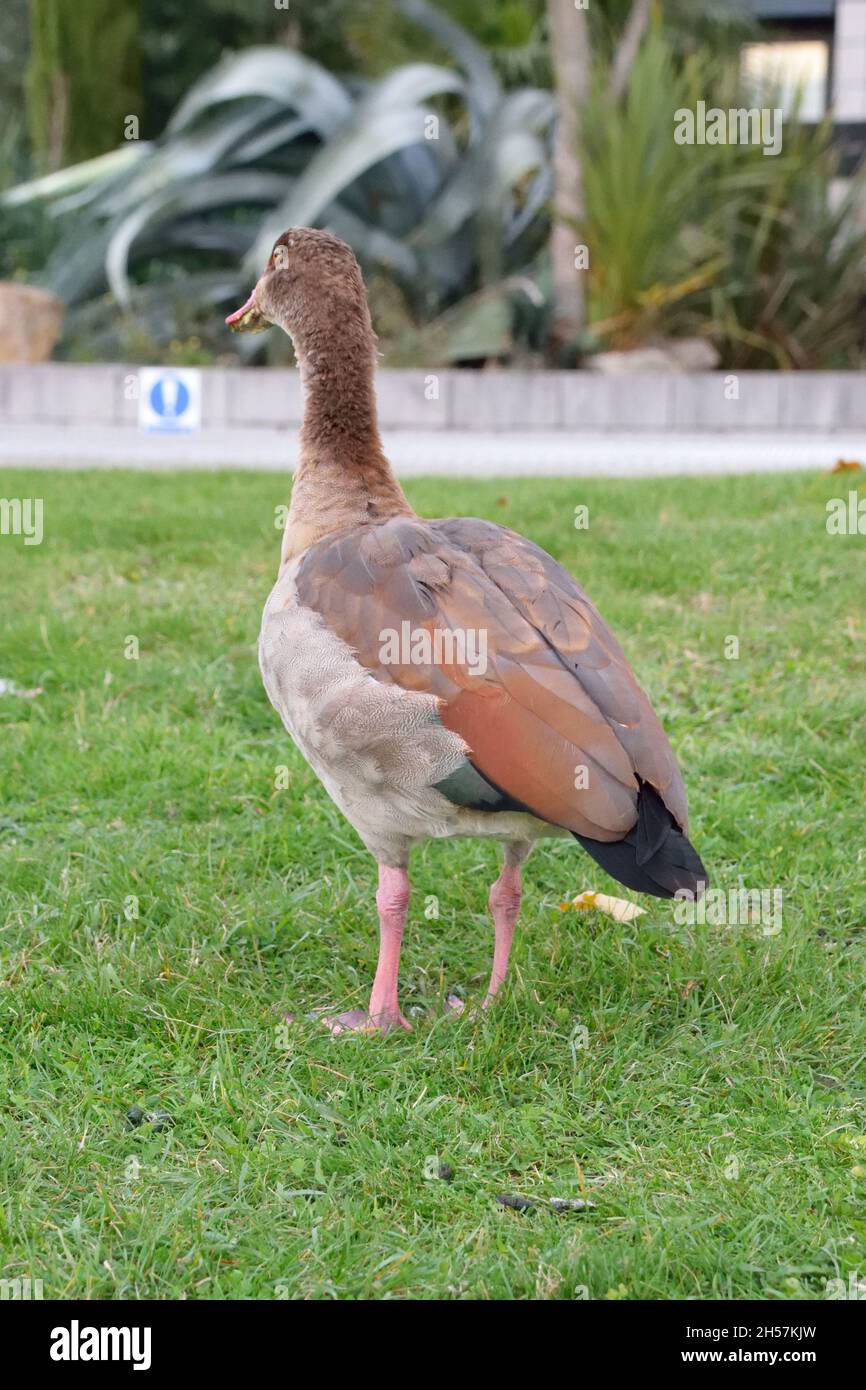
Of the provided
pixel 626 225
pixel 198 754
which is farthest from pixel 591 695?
pixel 626 225

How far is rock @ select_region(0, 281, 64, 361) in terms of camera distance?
1307 cm

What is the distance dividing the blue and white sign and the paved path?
18 centimetres

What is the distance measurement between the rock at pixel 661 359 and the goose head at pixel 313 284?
8.55 m

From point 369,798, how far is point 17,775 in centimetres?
190

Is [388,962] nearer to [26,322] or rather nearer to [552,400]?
[552,400]

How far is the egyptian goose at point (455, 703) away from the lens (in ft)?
9.73

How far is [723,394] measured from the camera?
11984 mm

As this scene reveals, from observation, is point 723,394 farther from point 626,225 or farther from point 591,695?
point 591,695

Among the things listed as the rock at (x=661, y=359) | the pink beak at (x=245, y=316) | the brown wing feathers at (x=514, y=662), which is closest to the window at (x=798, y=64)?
the rock at (x=661, y=359)

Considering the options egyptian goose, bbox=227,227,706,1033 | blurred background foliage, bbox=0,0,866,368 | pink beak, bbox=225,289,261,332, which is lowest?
egyptian goose, bbox=227,227,706,1033

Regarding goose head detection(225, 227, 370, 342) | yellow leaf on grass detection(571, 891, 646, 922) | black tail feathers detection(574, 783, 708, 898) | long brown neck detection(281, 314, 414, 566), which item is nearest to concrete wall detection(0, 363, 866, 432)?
goose head detection(225, 227, 370, 342)

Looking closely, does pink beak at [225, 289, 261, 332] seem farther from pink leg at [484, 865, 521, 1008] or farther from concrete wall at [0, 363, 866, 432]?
concrete wall at [0, 363, 866, 432]

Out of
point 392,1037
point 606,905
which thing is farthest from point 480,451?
point 392,1037

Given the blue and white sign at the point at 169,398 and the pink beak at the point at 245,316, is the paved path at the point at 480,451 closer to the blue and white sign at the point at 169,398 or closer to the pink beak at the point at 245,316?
the blue and white sign at the point at 169,398
